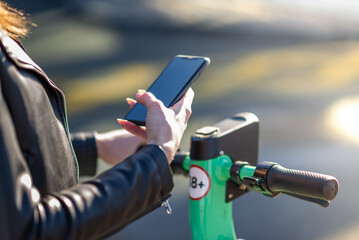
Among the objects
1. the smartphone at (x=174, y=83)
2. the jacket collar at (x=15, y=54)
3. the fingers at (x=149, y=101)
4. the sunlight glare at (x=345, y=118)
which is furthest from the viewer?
the sunlight glare at (x=345, y=118)

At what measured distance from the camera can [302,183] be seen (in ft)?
3.17

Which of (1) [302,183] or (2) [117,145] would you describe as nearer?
(1) [302,183]

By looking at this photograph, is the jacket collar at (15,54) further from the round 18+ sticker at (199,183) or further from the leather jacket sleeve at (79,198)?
the round 18+ sticker at (199,183)

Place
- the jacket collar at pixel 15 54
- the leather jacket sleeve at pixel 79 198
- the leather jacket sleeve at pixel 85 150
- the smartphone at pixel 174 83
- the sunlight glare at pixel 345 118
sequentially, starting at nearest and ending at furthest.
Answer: the leather jacket sleeve at pixel 79 198 → the jacket collar at pixel 15 54 → the smartphone at pixel 174 83 → the leather jacket sleeve at pixel 85 150 → the sunlight glare at pixel 345 118

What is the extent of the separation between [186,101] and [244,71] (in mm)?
5704

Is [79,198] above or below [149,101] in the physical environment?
below

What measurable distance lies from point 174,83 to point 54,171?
1.28ft

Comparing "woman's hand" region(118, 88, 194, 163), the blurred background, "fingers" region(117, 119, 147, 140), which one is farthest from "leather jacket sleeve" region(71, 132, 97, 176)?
the blurred background

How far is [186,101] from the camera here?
3.69 feet

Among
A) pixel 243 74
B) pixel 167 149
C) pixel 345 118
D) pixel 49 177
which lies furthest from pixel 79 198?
pixel 243 74

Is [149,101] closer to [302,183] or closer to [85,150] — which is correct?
[302,183]

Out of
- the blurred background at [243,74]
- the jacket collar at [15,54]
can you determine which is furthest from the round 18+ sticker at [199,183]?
the blurred background at [243,74]

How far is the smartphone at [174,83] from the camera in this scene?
3.65 feet

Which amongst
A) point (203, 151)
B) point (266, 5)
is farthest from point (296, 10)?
point (203, 151)
